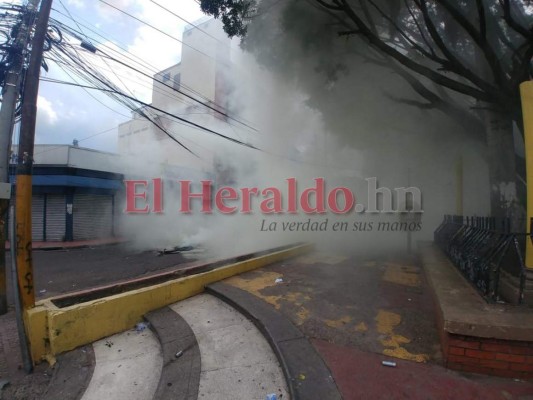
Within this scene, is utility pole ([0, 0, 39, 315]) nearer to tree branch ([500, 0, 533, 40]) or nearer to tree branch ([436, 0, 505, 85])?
tree branch ([436, 0, 505, 85])

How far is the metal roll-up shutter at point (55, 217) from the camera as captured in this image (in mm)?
14945

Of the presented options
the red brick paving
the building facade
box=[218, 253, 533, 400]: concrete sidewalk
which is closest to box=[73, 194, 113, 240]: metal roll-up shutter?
the building facade

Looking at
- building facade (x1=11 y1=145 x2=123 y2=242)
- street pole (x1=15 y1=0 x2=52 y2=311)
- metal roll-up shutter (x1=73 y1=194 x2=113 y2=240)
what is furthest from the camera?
metal roll-up shutter (x1=73 y1=194 x2=113 y2=240)

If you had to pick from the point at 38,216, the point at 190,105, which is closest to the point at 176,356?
the point at 38,216

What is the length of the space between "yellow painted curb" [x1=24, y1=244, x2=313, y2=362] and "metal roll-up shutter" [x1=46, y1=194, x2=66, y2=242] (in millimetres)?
12944

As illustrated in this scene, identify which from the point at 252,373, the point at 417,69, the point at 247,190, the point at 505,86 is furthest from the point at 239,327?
the point at 247,190

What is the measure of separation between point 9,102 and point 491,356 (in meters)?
8.47

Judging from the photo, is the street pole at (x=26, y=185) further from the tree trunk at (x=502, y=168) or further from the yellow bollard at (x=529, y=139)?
the tree trunk at (x=502, y=168)

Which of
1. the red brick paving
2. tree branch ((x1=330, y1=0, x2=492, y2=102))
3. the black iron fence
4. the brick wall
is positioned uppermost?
tree branch ((x1=330, y1=0, x2=492, y2=102))

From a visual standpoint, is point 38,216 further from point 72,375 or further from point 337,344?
point 337,344

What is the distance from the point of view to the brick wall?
8.45 feet

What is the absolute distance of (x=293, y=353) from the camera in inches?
122

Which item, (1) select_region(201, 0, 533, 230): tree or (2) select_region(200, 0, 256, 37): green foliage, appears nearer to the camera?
(1) select_region(201, 0, 533, 230): tree

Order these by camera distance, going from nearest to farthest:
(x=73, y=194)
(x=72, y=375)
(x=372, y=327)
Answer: (x=72, y=375)
(x=372, y=327)
(x=73, y=194)
